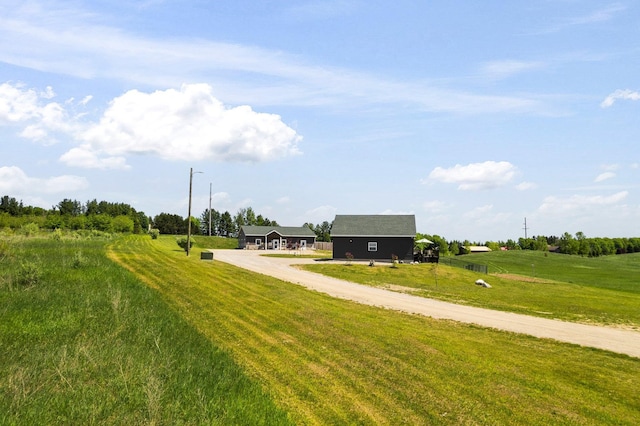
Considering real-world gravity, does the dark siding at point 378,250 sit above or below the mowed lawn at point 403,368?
above

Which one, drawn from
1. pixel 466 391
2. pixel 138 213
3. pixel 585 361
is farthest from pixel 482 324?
pixel 138 213

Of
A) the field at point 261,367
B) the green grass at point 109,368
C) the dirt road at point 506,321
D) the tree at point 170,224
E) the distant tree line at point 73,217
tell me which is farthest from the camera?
the tree at point 170,224

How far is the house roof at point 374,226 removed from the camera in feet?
177

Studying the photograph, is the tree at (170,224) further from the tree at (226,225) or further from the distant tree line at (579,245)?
the distant tree line at (579,245)

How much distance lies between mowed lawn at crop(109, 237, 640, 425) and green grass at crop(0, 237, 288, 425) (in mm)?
632

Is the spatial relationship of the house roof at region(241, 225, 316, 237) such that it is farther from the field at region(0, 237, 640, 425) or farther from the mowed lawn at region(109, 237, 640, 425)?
the field at region(0, 237, 640, 425)

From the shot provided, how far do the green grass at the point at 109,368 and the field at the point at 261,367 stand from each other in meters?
0.03

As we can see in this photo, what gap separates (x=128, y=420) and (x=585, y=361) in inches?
506

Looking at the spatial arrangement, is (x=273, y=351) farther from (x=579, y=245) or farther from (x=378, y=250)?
(x=579, y=245)

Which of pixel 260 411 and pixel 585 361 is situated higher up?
pixel 260 411

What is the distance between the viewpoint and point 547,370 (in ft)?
37.7

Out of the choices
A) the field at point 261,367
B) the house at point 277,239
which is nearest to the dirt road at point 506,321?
the field at point 261,367

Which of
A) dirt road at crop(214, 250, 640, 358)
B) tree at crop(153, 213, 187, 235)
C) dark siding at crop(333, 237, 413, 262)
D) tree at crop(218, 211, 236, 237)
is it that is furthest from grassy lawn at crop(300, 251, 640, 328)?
tree at crop(218, 211, 236, 237)

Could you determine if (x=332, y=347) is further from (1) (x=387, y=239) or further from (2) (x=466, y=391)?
(1) (x=387, y=239)
